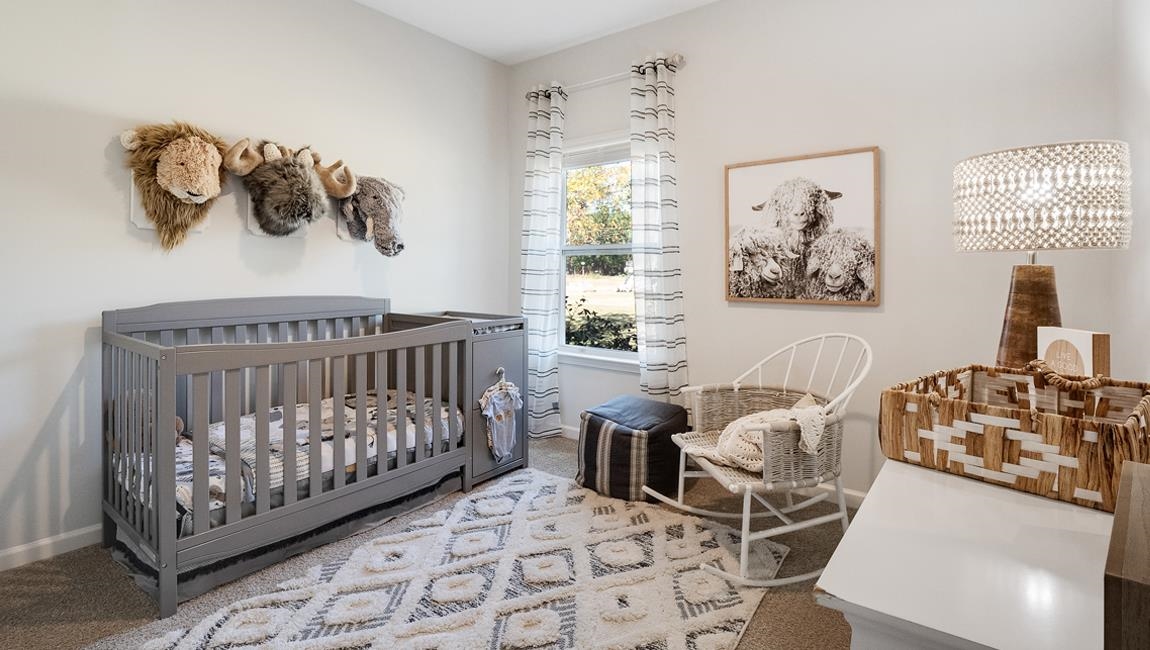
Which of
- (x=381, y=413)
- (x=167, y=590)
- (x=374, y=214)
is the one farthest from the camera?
(x=374, y=214)

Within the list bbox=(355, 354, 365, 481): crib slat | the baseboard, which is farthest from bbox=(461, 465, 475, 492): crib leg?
the baseboard

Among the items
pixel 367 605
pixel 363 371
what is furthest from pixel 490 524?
pixel 363 371

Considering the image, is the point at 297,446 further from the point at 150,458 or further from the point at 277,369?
the point at 277,369

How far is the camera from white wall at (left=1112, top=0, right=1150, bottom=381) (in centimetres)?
155

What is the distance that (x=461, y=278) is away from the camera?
373 cm

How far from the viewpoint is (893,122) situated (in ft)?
8.25

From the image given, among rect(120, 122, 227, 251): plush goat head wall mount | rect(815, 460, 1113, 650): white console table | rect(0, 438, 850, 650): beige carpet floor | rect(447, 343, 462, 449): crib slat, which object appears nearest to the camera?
rect(815, 460, 1113, 650): white console table

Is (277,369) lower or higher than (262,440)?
higher

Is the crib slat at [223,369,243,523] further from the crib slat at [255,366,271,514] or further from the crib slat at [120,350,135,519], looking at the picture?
the crib slat at [120,350,135,519]

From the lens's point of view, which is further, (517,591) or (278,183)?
(278,183)

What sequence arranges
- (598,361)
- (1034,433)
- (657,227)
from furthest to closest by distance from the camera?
(598,361)
(657,227)
(1034,433)

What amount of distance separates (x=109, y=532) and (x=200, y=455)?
2.76ft

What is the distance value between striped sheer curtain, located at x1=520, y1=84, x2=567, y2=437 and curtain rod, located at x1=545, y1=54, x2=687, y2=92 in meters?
0.09

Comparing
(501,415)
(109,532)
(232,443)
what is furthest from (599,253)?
(109,532)
